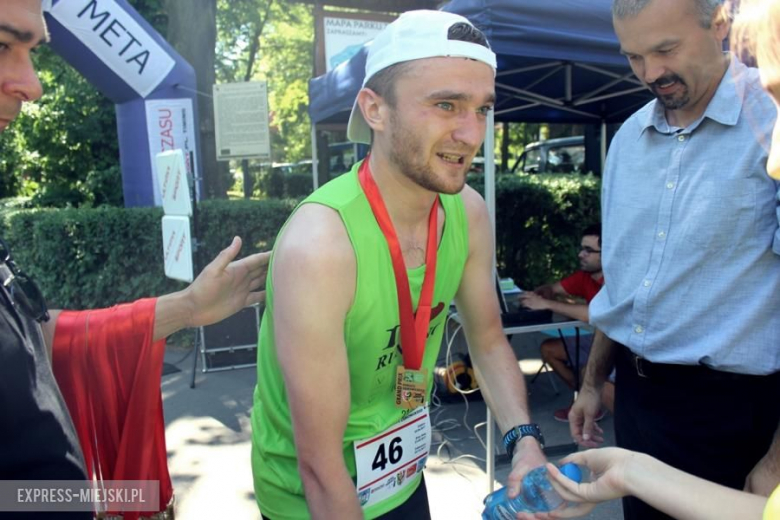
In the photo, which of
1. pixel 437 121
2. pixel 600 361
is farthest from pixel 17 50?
pixel 600 361

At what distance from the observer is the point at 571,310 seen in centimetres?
416

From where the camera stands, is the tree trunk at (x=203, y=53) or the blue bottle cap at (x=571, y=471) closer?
the blue bottle cap at (x=571, y=471)

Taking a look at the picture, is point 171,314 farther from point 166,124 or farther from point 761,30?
point 166,124

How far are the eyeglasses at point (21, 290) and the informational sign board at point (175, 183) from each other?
153 inches

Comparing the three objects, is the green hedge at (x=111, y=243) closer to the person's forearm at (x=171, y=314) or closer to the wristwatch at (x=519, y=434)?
the person's forearm at (x=171, y=314)

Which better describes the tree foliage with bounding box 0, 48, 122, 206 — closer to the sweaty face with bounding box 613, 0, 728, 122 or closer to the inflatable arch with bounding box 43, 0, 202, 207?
the inflatable arch with bounding box 43, 0, 202, 207

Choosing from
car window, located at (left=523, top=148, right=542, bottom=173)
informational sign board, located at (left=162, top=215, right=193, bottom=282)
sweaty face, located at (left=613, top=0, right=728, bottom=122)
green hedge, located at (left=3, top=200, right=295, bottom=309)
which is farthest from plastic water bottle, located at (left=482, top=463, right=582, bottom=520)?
car window, located at (left=523, top=148, right=542, bottom=173)

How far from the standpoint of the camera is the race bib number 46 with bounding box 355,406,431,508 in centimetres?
180

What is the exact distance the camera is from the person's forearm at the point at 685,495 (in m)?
1.29

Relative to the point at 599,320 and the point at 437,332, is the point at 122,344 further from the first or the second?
the point at 599,320

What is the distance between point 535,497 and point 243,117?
274 inches

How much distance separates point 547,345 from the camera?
207 inches

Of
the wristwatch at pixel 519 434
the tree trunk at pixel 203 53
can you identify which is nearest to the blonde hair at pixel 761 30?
the wristwatch at pixel 519 434

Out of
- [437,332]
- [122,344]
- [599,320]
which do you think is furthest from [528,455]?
[122,344]
